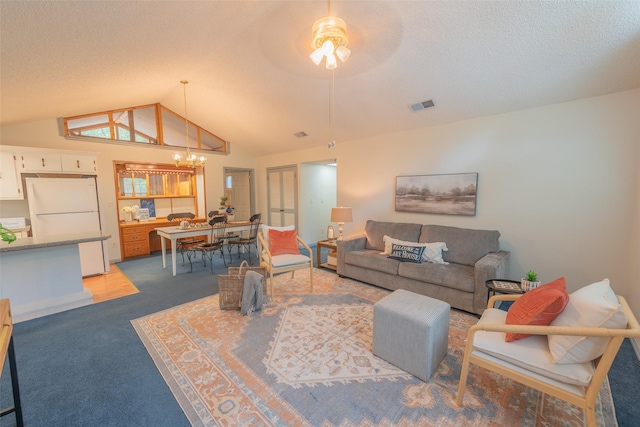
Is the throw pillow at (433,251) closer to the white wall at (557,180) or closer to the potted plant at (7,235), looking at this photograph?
the white wall at (557,180)

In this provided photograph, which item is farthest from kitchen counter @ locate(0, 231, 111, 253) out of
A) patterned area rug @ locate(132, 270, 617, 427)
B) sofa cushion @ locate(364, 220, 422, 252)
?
sofa cushion @ locate(364, 220, 422, 252)

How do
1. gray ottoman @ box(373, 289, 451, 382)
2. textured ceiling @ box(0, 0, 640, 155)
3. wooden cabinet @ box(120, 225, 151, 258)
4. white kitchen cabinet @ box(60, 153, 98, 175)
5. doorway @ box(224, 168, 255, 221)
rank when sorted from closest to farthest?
1. gray ottoman @ box(373, 289, 451, 382)
2. textured ceiling @ box(0, 0, 640, 155)
3. white kitchen cabinet @ box(60, 153, 98, 175)
4. wooden cabinet @ box(120, 225, 151, 258)
5. doorway @ box(224, 168, 255, 221)

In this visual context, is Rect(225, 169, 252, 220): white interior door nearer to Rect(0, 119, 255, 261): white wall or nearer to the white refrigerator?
Rect(0, 119, 255, 261): white wall

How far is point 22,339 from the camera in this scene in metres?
2.38

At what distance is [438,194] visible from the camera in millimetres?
3756

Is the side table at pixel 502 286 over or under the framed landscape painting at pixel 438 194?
under

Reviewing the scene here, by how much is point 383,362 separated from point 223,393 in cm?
119

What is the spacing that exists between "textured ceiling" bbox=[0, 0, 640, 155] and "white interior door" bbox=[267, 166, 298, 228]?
7.61ft

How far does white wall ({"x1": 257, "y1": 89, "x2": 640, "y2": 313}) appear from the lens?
2.58 meters

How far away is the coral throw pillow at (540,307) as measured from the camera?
146 cm

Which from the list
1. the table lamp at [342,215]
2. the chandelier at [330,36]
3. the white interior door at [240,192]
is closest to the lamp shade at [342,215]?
the table lamp at [342,215]

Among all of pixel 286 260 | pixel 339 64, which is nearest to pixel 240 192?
pixel 286 260

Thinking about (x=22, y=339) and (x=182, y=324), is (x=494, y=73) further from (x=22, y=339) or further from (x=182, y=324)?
(x=22, y=339)

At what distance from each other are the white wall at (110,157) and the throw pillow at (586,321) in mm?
6015
